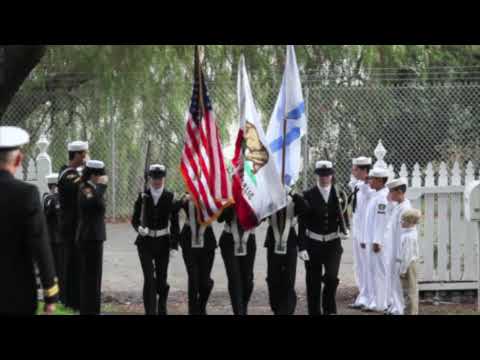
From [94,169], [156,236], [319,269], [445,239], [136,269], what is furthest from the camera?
[136,269]

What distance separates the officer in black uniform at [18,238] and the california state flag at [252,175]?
4.35 metres

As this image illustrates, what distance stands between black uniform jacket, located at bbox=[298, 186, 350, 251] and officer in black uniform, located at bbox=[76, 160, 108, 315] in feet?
7.29

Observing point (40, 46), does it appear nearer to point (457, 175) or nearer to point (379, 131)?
point (457, 175)

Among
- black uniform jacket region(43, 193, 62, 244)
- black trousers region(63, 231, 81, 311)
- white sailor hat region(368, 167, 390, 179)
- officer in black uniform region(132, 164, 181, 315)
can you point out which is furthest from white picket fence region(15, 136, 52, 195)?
white sailor hat region(368, 167, 390, 179)

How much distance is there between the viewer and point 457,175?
529 inches

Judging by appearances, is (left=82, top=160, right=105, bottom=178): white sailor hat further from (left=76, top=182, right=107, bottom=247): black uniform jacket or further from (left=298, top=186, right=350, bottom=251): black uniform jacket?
(left=298, top=186, right=350, bottom=251): black uniform jacket

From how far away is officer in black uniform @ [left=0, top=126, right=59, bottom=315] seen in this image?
7.36 m

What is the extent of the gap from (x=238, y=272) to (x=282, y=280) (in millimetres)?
495

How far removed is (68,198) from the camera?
39.8 feet

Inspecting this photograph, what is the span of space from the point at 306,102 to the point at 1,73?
20.0 feet

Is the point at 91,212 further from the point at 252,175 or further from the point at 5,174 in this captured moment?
the point at 5,174

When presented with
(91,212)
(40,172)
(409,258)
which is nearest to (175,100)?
(40,172)

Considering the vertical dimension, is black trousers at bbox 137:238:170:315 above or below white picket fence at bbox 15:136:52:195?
below

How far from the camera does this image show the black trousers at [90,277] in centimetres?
1154
